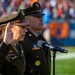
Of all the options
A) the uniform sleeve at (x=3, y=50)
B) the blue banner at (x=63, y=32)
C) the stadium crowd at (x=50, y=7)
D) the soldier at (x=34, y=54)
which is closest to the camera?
the uniform sleeve at (x=3, y=50)

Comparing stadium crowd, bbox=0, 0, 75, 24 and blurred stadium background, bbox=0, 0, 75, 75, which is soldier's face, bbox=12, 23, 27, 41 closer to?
blurred stadium background, bbox=0, 0, 75, 75

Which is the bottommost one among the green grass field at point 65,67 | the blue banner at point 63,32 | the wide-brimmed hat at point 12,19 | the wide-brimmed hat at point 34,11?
the blue banner at point 63,32

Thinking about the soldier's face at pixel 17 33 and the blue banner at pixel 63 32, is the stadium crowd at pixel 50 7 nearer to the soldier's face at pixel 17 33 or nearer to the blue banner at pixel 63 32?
the blue banner at pixel 63 32

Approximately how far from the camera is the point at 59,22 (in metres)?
21.2

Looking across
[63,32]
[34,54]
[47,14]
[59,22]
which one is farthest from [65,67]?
[47,14]

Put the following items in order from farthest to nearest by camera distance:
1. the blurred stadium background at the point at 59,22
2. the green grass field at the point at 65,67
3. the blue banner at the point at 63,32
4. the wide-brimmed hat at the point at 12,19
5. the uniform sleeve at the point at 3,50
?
1. the blue banner at the point at 63,32
2. the blurred stadium background at the point at 59,22
3. the green grass field at the point at 65,67
4. the wide-brimmed hat at the point at 12,19
5. the uniform sleeve at the point at 3,50

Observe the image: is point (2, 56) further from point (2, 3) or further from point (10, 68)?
point (2, 3)

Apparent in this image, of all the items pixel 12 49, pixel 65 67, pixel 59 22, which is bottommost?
pixel 59 22

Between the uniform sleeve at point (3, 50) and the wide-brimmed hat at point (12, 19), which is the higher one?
the wide-brimmed hat at point (12, 19)

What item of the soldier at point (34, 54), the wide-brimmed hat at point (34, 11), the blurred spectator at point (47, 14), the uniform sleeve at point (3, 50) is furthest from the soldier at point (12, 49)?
the blurred spectator at point (47, 14)

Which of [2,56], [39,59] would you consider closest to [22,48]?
[39,59]

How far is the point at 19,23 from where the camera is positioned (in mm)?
4953

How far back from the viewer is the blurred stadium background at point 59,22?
56.7 feet

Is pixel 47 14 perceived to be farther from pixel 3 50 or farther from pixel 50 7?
pixel 3 50
